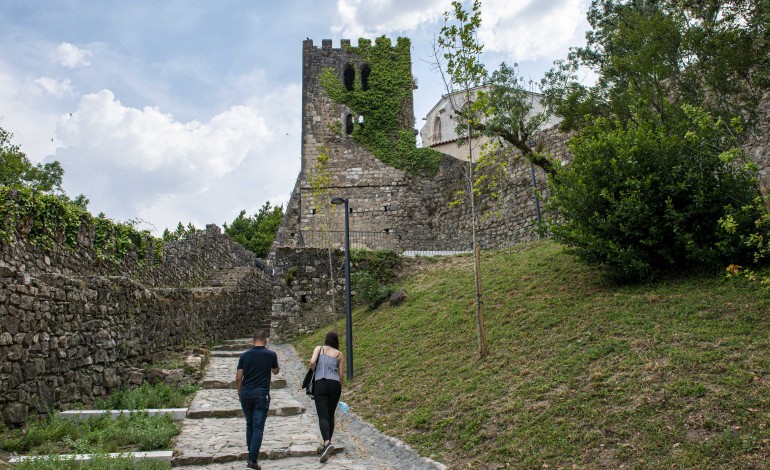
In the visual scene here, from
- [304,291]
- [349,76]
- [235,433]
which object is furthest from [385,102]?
[235,433]

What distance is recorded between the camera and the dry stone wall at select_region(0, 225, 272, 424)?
7.12 meters

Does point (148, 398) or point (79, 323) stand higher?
point (79, 323)

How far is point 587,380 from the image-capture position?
21.9 feet

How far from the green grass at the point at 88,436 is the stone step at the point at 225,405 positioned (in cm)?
115

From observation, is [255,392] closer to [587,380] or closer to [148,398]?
[148,398]

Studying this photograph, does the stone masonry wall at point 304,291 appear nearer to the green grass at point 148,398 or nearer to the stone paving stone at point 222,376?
the stone paving stone at point 222,376

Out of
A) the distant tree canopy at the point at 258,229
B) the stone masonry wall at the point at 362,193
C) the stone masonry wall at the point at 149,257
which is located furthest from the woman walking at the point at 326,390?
the distant tree canopy at the point at 258,229

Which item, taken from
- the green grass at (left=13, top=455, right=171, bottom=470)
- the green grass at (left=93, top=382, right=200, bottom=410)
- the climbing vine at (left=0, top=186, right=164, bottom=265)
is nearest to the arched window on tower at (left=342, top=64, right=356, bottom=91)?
the climbing vine at (left=0, top=186, right=164, bottom=265)

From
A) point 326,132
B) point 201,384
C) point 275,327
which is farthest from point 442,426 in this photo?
point 326,132

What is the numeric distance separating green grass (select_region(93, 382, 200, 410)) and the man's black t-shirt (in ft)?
10.2

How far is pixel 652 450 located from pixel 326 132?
2274cm

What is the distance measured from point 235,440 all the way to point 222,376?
14.9 ft

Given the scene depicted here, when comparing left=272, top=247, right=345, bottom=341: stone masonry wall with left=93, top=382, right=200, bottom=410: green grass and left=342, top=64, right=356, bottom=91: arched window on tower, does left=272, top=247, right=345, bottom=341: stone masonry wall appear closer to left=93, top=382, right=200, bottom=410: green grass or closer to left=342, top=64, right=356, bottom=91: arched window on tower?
left=93, top=382, right=200, bottom=410: green grass

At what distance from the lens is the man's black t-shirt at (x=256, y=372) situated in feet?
21.7
